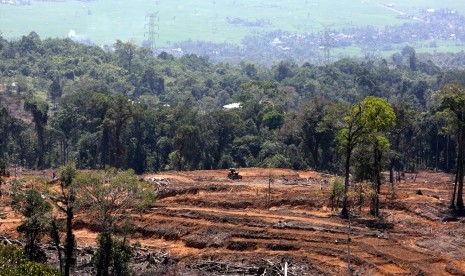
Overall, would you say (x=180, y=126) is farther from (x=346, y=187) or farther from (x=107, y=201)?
(x=107, y=201)

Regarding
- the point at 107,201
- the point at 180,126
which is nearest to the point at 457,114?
the point at 107,201

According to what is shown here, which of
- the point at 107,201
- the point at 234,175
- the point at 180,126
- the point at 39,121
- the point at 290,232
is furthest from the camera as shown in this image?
the point at 39,121

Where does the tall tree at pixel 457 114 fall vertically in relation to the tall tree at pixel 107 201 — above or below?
above

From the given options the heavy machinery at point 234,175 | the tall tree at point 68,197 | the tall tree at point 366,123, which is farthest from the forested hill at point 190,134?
the tall tree at point 68,197

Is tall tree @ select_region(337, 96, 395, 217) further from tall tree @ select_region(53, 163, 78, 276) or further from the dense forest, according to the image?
tall tree @ select_region(53, 163, 78, 276)

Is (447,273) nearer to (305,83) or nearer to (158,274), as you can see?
(158,274)

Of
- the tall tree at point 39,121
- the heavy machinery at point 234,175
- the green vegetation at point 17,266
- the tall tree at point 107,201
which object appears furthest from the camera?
the tall tree at point 39,121

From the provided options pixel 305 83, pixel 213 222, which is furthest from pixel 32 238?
pixel 305 83

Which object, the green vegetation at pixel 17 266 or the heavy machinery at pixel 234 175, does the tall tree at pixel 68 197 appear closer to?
the green vegetation at pixel 17 266
